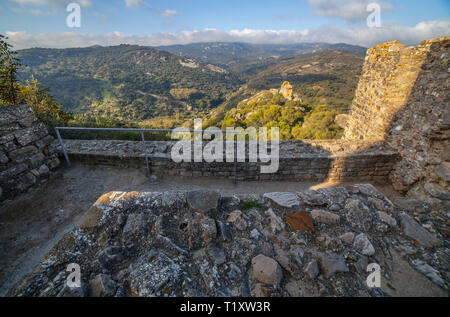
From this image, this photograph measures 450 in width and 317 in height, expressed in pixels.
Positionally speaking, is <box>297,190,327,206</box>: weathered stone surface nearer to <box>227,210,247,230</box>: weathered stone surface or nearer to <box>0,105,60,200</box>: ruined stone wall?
<box>227,210,247,230</box>: weathered stone surface

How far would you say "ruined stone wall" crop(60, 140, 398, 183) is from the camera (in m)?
4.45

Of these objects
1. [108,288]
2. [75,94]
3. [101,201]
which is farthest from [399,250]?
[75,94]

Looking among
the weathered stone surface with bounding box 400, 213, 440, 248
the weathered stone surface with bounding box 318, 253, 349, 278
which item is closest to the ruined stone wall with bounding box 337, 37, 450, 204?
the weathered stone surface with bounding box 400, 213, 440, 248

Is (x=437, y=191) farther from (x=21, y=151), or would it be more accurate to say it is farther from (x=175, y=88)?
(x=175, y=88)

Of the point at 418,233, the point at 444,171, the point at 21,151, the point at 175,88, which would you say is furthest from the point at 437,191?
the point at 175,88

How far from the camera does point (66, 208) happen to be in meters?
3.38

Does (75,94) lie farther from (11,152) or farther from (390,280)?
(390,280)

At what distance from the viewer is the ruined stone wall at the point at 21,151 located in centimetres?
329

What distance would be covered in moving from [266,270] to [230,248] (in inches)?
12.9

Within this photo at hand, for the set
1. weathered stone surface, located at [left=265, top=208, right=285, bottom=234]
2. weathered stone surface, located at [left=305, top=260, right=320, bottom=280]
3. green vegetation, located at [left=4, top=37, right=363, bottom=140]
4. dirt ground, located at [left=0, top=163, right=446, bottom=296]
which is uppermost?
green vegetation, located at [left=4, top=37, right=363, bottom=140]

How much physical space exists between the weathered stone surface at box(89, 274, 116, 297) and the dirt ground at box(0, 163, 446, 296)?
5.89 feet

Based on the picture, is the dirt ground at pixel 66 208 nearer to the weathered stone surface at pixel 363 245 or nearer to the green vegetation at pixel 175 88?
the weathered stone surface at pixel 363 245

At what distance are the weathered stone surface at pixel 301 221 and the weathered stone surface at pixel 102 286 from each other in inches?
58.0

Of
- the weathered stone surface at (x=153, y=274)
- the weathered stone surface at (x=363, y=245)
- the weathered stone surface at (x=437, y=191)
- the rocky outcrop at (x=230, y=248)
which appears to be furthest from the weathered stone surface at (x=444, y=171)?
the weathered stone surface at (x=153, y=274)
